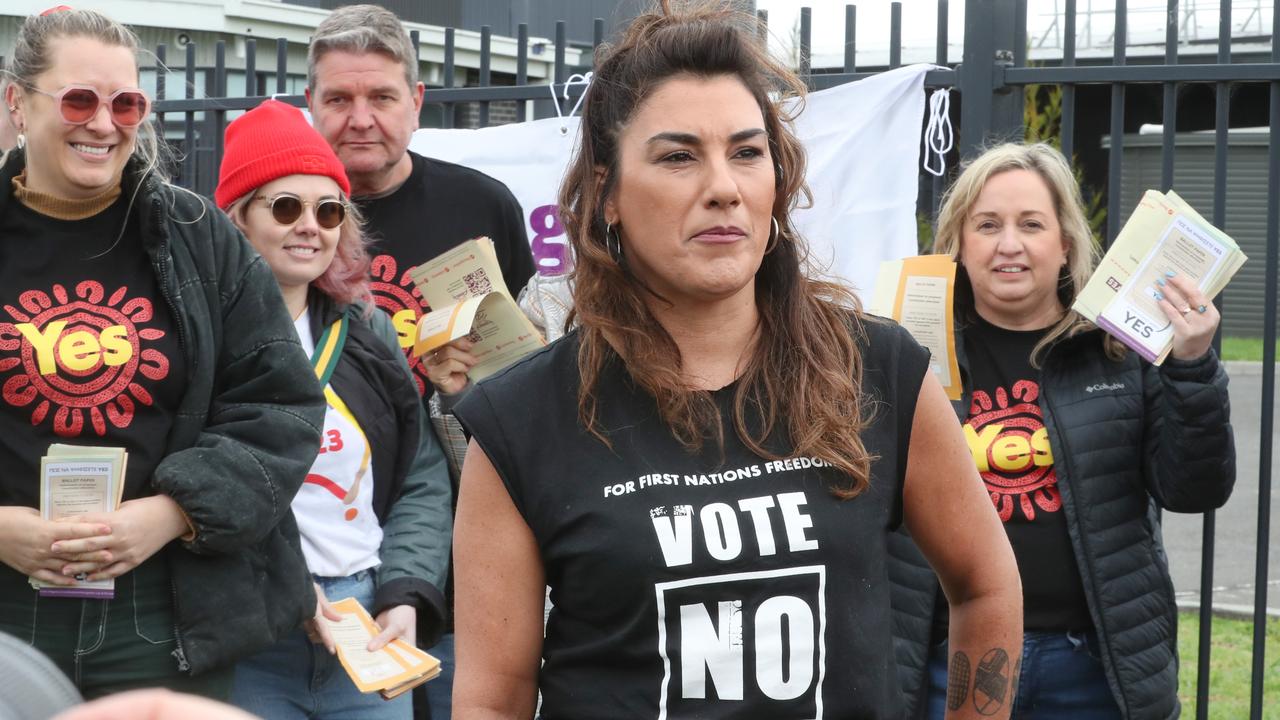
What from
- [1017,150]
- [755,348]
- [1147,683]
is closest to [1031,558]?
[1147,683]

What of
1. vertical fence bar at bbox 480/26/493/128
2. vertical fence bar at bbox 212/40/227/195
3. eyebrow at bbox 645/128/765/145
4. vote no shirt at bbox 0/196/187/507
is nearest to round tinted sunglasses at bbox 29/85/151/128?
vote no shirt at bbox 0/196/187/507

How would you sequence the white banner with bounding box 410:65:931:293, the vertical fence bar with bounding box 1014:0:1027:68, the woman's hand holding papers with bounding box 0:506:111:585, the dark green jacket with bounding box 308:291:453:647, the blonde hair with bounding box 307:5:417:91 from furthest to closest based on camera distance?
the white banner with bounding box 410:65:931:293, the vertical fence bar with bounding box 1014:0:1027:68, the blonde hair with bounding box 307:5:417:91, the dark green jacket with bounding box 308:291:453:647, the woman's hand holding papers with bounding box 0:506:111:585

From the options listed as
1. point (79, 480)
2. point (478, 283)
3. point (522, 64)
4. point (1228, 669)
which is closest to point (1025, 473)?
point (478, 283)

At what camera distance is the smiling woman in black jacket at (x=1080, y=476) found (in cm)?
342

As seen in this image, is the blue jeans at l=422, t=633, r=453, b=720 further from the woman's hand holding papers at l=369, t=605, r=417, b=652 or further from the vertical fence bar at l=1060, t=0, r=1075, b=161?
the vertical fence bar at l=1060, t=0, r=1075, b=161

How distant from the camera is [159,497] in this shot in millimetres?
2900

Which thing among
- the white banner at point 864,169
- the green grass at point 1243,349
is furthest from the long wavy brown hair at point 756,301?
the green grass at point 1243,349

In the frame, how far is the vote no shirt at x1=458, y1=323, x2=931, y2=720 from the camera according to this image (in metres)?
1.97

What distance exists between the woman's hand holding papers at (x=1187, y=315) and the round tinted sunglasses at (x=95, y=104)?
250 cm

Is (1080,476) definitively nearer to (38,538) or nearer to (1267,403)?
(1267,403)

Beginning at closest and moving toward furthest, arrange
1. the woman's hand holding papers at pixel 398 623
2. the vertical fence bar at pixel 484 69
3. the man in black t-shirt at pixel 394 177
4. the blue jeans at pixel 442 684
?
the woman's hand holding papers at pixel 398 623 < the blue jeans at pixel 442 684 < the man in black t-shirt at pixel 394 177 < the vertical fence bar at pixel 484 69

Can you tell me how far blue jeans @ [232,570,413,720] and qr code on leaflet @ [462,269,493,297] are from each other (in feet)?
2.73

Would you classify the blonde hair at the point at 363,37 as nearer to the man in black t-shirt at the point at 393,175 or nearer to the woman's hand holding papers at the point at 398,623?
the man in black t-shirt at the point at 393,175

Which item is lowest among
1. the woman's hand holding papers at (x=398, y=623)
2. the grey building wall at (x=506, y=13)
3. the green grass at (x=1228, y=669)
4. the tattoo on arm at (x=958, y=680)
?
the green grass at (x=1228, y=669)
